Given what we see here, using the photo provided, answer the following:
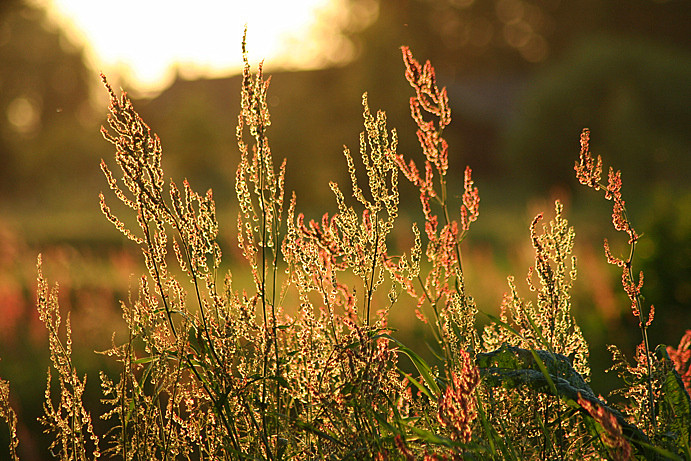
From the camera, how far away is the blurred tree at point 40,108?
1400 inches

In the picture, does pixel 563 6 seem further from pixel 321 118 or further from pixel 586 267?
pixel 586 267

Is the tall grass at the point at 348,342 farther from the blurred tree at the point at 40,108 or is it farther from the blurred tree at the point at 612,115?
the blurred tree at the point at 40,108

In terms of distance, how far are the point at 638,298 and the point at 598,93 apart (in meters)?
22.7

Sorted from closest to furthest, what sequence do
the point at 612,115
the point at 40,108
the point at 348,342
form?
the point at 348,342 < the point at 612,115 < the point at 40,108

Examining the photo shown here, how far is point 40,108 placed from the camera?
130ft

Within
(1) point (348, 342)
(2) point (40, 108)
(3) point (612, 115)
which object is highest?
(2) point (40, 108)

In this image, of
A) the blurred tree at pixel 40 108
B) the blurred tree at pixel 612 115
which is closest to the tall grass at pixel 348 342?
the blurred tree at pixel 612 115

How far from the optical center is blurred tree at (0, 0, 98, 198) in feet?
117

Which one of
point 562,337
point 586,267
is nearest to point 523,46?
point 586,267

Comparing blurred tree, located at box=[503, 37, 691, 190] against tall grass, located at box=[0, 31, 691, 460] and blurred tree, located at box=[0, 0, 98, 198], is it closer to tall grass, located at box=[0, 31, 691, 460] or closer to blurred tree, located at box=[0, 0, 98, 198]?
tall grass, located at box=[0, 31, 691, 460]

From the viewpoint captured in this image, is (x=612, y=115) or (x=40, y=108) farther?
(x=40, y=108)

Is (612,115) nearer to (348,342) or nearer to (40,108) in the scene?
(348,342)

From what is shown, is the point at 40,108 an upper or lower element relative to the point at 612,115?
upper

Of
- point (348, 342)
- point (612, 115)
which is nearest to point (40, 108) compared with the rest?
point (612, 115)
